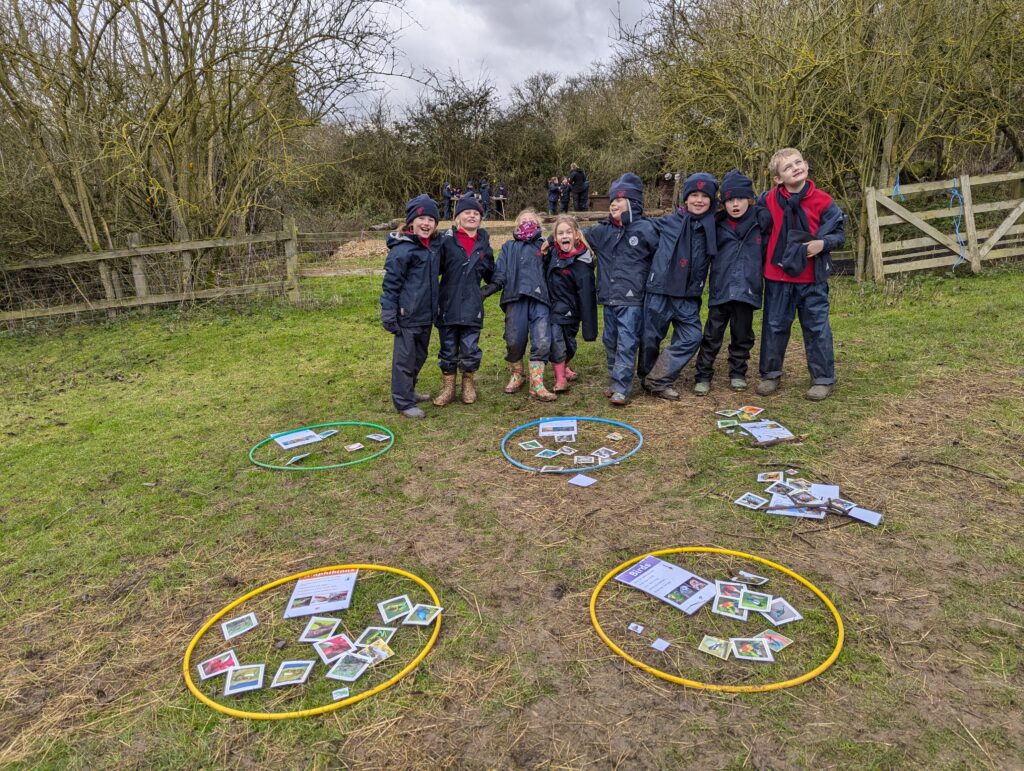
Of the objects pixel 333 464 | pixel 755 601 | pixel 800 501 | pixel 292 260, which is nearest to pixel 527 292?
pixel 333 464

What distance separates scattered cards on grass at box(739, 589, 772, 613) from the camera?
284 cm

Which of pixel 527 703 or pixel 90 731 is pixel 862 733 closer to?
pixel 527 703

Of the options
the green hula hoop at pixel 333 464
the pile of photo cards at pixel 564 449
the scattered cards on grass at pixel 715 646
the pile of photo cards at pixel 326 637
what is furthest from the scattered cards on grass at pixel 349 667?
the green hula hoop at pixel 333 464

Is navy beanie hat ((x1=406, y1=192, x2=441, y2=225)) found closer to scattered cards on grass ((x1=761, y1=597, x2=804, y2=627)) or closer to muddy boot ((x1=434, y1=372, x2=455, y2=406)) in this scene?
muddy boot ((x1=434, y1=372, x2=455, y2=406))

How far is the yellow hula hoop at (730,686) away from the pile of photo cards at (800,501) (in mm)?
569

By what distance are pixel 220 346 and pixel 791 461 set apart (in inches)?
271

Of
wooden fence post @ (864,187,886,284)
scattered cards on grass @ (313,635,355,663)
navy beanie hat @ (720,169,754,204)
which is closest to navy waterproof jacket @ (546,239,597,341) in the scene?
navy beanie hat @ (720,169,754,204)

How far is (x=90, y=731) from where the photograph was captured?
7.89 feet

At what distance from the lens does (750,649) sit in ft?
8.48

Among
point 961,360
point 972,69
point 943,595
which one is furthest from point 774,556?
point 972,69

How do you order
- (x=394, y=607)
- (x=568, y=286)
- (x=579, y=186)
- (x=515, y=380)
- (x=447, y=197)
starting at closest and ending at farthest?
(x=394, y=607) < (x=568, y=286) < (x=515, y=380) < (x=579, y=186) < (x=447, y=197)

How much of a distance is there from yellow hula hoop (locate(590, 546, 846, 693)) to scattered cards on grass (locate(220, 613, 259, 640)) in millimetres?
1483

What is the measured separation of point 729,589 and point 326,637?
1.76 metres

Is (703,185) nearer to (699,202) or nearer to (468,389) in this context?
(699,202)
